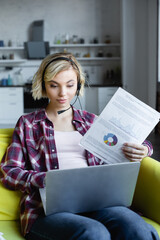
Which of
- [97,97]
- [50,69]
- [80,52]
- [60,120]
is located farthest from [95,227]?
[80,52]

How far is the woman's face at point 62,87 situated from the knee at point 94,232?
2.04 ft

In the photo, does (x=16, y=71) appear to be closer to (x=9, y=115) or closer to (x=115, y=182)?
(x=9, y=115)

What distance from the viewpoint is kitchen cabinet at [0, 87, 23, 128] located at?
7469mm

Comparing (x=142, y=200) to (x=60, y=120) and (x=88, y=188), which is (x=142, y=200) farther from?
(x=60, y=120)

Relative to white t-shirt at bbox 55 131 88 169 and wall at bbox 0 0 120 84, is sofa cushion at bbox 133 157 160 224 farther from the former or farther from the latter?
wall at bbox 0 0 120 84

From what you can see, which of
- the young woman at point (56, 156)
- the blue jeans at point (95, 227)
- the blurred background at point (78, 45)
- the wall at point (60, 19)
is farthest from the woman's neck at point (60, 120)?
the wall at point (60, 19)

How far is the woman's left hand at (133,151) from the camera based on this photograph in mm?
1567

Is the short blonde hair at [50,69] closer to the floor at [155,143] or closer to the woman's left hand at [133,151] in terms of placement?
the woman's left hand at [133,151]

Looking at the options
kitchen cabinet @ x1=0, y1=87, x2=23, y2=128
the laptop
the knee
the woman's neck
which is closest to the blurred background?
kitchen cabinet @ x1=0, y1=87, x2=23, y2=128

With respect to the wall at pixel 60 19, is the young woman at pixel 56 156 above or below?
below

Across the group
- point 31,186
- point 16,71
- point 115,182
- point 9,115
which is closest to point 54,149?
point 31,186

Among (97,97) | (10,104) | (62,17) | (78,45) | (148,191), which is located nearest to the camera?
(148,191)

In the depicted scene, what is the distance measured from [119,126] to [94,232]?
0.47 m

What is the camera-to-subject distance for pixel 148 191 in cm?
167
